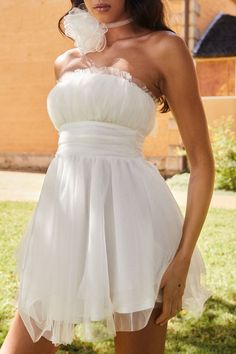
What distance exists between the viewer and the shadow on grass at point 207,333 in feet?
13.3

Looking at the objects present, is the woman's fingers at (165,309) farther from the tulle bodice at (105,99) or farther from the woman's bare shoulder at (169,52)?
the woman's bare shoulder at (169,52)

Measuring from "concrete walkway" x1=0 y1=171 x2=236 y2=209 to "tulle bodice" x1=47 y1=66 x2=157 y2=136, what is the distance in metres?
7.91

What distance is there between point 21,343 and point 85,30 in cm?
118

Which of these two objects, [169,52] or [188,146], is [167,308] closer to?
[188,146]

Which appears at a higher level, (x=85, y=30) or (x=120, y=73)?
(x=85, y=30)

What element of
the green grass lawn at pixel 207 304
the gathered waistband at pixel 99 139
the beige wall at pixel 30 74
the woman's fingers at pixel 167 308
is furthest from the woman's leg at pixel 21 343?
the beige wall at pixel 30 74

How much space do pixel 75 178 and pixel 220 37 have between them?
14.6 m

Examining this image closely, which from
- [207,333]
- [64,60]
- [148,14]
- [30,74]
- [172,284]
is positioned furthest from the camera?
[30,74]

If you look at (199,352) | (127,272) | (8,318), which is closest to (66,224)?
(127,272)

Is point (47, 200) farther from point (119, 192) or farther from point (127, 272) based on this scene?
point (127, 272)

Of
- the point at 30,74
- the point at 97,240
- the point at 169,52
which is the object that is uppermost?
the point at 169,52

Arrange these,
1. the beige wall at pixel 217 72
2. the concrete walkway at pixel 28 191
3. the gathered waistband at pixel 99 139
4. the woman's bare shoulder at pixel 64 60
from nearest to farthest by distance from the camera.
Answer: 1. the gathered waistband at pixel 99 139
2. the woman's bare shoulder at pixel 64 60
3. the concrete walkway at pixel 28 191
4. the beige wall at pixel 217 72

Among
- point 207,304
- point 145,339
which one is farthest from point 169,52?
point 207,304

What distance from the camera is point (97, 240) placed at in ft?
5.94
